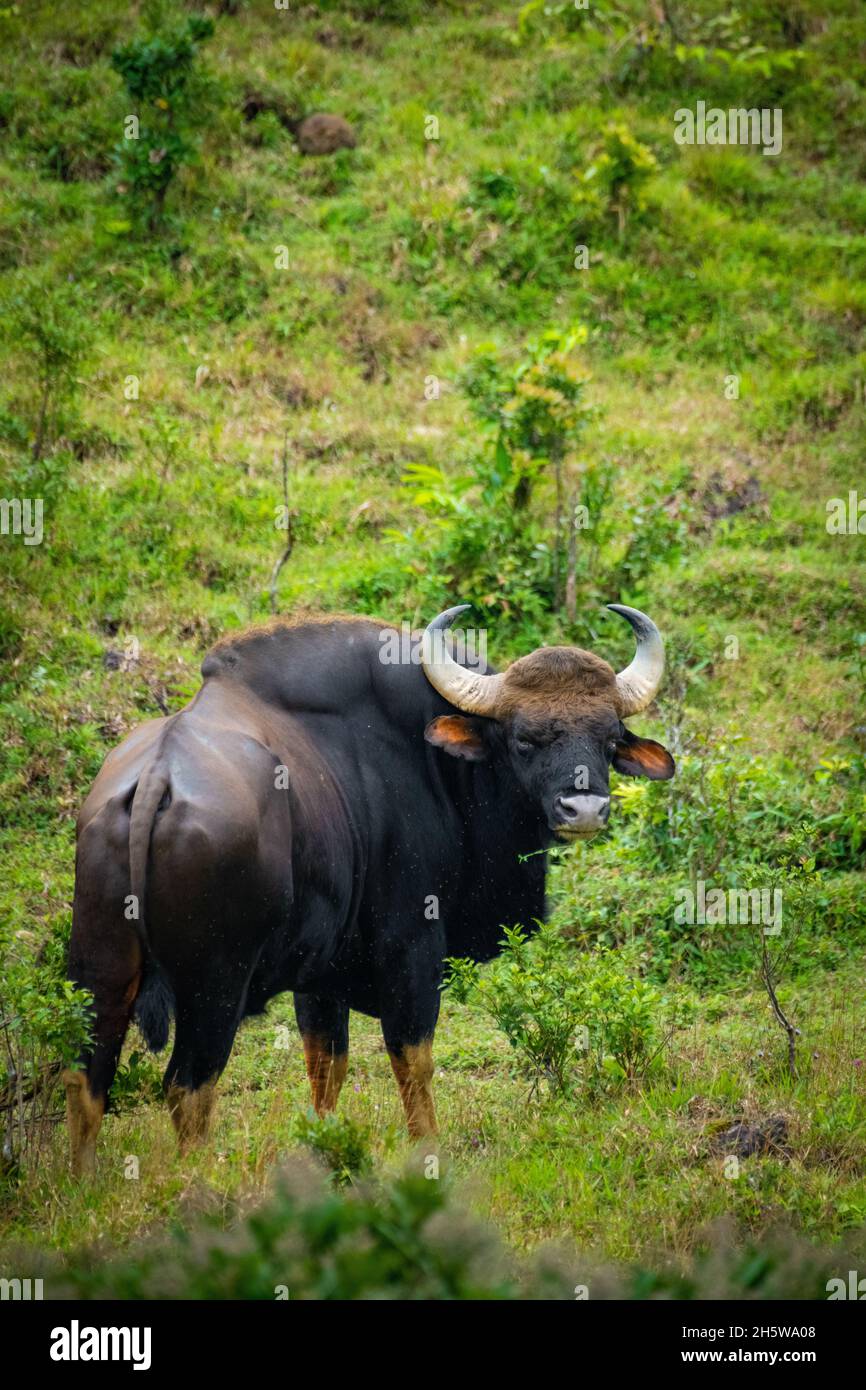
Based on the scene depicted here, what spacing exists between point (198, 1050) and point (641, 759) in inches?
108

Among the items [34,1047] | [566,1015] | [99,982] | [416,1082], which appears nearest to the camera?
[99,982]

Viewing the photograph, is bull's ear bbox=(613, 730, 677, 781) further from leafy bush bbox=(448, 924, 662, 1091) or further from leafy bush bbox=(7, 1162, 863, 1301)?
leafy bush bbox=(7, 1162, 863, 1301)

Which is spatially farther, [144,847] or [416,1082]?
[416,1082]

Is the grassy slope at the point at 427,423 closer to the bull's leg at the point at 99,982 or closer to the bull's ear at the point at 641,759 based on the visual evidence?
the bull's leg at the point at 99,982

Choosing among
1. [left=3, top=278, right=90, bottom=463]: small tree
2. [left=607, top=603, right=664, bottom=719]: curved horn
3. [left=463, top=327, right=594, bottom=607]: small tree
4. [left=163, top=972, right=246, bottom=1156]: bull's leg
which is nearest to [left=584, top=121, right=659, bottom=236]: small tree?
[left=463, top=327, right=594, bottom=607]: small tree

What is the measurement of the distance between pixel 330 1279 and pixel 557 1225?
2.71 meters

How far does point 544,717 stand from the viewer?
690 cm

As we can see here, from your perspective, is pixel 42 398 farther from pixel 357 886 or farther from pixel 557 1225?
pixel 557 1225

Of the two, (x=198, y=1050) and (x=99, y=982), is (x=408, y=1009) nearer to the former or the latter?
(x=198, y=1050)

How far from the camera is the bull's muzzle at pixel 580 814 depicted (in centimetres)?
650

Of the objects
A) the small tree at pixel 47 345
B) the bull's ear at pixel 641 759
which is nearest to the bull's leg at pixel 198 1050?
the bull's ear at pixel 641 759

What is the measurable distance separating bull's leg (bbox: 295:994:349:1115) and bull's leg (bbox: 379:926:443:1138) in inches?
14.0

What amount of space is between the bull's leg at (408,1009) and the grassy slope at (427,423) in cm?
32

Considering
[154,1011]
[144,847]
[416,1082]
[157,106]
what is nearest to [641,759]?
[416,1082]
